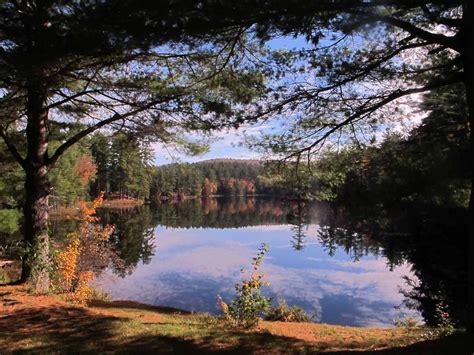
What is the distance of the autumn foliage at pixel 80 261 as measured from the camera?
8959 mm

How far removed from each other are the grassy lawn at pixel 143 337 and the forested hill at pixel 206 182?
232 ft

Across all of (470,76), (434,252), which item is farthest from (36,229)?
(434,252)

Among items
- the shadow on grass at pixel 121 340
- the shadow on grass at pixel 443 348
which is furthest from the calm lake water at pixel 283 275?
the shadow on grass at pixel 443 348

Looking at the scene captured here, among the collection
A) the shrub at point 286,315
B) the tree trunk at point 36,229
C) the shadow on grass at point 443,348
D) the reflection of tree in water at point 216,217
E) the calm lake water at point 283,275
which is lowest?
the calm lake water at point 283,275

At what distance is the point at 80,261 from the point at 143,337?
8455 millimetres

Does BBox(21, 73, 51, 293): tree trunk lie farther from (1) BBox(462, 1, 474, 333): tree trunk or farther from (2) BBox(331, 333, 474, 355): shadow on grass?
(1) BBox(462, 1, 474, 333): tree trunk

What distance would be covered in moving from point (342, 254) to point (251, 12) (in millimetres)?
19514

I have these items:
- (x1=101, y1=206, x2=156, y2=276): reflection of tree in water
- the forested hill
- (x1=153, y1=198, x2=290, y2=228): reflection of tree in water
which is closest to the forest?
(x1=101, y1=206, x2=156, y2=276): reflection of tree in water

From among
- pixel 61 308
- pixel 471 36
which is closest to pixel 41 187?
pixel 61 308

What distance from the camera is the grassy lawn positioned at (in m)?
4.69

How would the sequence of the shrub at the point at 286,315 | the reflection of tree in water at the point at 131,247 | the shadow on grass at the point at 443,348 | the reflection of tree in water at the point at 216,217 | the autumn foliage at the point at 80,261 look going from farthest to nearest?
the reflection of tree in water at the point at 216,217 < the reflection of tree in water at the point at 131,247 < the shrub at the point at 286,315 < the autumn foliage at the point at 80,261 < the shadow on grass at the point at 443,348

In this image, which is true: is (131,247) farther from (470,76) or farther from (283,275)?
(470,76)

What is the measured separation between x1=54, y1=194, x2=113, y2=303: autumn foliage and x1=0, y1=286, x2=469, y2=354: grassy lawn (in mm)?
1422

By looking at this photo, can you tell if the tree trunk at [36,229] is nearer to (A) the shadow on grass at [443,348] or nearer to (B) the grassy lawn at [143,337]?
(B) the grassy lawn at [143,337]
